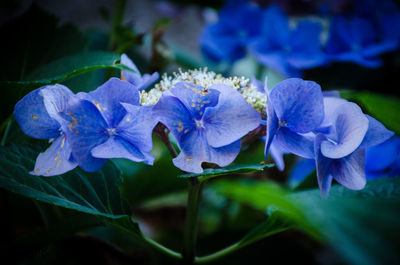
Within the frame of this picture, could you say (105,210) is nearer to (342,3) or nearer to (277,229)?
(277,229)

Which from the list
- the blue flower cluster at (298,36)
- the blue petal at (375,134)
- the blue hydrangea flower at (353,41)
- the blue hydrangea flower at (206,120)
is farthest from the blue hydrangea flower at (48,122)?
the blue hydrangea flower at (353,41)

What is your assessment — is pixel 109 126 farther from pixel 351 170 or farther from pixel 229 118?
pixel 351 170

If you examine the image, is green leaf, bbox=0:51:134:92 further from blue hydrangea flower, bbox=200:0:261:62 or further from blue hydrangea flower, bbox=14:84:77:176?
blue hydrangea flower, bbox=200:0:261:62

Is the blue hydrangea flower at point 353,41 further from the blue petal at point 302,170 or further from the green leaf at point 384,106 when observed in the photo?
the green leaf at point 384,106

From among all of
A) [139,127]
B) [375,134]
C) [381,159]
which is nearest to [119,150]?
[139,127]

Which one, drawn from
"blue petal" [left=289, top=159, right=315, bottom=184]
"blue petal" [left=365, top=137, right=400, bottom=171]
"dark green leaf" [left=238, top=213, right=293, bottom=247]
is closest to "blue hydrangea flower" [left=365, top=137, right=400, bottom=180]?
"blue petal" [left=365, top=137, right=400, bottom=171]

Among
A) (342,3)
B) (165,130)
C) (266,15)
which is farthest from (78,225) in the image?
(342,3)

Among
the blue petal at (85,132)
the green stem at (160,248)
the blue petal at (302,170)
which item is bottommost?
the blue petal at (302,170)
